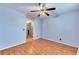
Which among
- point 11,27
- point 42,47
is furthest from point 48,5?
point 42,47

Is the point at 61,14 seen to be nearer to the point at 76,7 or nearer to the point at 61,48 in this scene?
the point at 76,7

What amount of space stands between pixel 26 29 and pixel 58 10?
0.51m

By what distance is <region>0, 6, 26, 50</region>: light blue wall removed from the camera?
1109 millimetres

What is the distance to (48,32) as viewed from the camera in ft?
4.38

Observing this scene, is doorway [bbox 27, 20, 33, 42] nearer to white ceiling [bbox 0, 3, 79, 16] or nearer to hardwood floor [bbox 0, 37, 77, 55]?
hardwood floor [bbox 0, 37, 77, 55]

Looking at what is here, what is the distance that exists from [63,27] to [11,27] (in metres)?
0.70

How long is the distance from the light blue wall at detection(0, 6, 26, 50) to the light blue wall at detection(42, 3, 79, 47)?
13.2 inches

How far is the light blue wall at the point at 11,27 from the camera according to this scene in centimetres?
111

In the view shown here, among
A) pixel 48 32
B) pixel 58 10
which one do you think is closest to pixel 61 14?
pixel 58 10

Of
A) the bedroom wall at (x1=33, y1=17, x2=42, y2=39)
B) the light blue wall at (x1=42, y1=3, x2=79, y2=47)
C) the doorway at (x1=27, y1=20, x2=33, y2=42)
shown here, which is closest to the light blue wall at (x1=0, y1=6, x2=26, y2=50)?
the doorway at (x1=27, y1=20, x2=33, y2=42)

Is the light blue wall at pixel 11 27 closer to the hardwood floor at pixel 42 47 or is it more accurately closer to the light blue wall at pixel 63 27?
the hardwood floor at pixel 42 47

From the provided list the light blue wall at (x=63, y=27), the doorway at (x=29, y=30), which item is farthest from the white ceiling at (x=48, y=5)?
the doorway at (x=29, y=30)

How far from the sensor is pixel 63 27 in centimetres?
122

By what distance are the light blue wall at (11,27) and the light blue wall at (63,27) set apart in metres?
0.34
